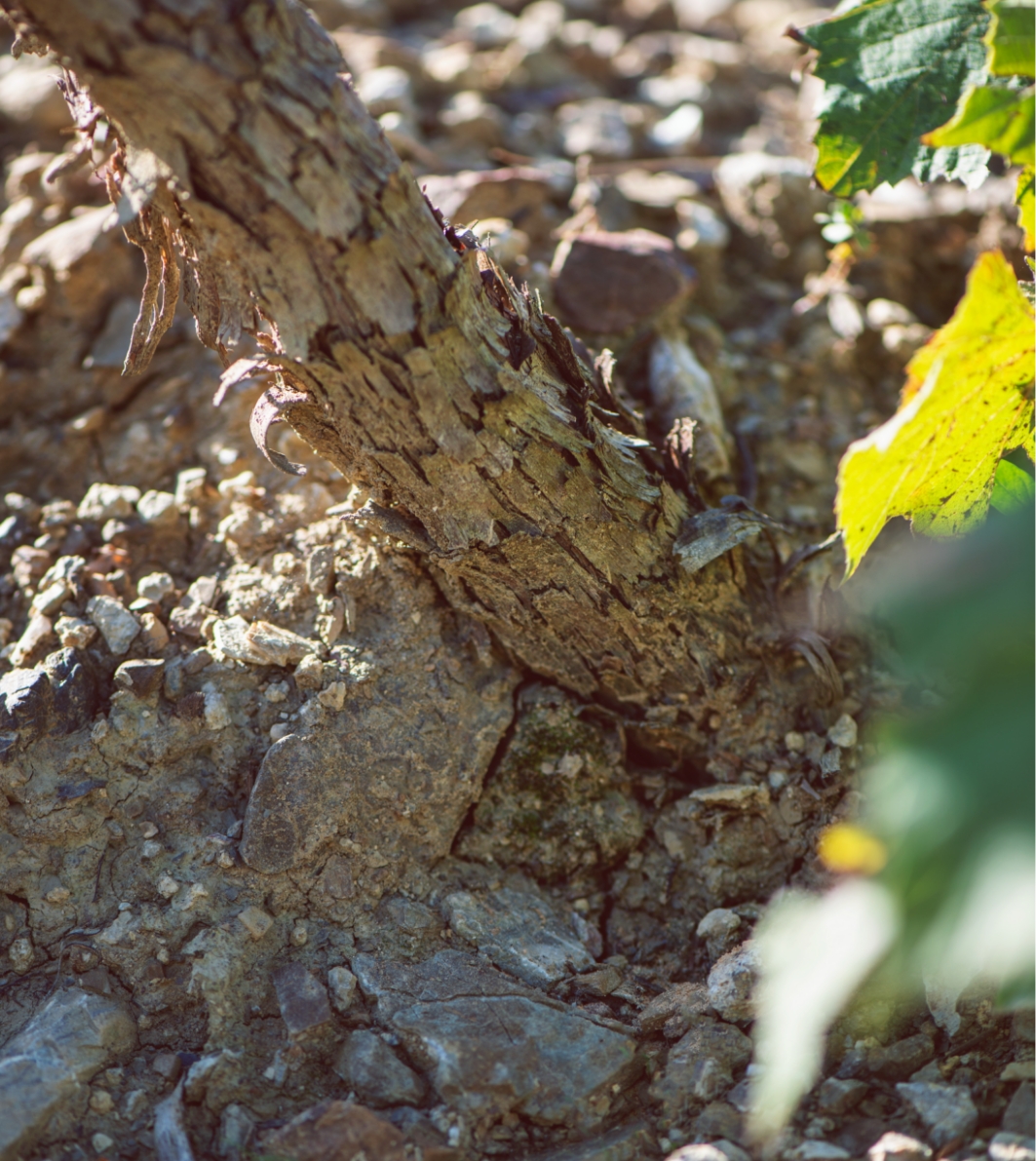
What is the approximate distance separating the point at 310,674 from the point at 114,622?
1.25 feet

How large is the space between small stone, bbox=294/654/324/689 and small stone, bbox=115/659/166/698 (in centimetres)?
24

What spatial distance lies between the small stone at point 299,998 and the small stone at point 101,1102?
0.84 ft

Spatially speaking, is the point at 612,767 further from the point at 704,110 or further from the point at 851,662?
the point at 704,110

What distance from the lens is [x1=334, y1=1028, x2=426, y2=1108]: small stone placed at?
1313mm

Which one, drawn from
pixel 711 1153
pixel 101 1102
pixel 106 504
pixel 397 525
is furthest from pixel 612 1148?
pixel 106 504

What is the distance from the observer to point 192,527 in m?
1.84

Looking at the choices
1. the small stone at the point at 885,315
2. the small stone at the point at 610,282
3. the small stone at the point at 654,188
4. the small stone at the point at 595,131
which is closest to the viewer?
the small stone at the point at 610,282

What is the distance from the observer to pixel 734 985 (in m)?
1.42

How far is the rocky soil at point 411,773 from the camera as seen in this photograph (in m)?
1.32

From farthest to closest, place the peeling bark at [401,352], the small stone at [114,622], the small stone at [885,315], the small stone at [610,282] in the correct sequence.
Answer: the small stone at [885,315], the small stone at [610,282], the small stone at [114,622], the peeling bark at [401,352]

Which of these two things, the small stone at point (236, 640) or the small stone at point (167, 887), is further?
the small stone at point (236, 640)

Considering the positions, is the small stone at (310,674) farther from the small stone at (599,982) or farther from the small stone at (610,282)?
the small stone at (610,282)

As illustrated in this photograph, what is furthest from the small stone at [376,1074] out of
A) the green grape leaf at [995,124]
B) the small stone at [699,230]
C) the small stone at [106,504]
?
the small stone at [699,230]

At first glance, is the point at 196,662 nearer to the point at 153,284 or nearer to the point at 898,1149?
the point at 153,284
